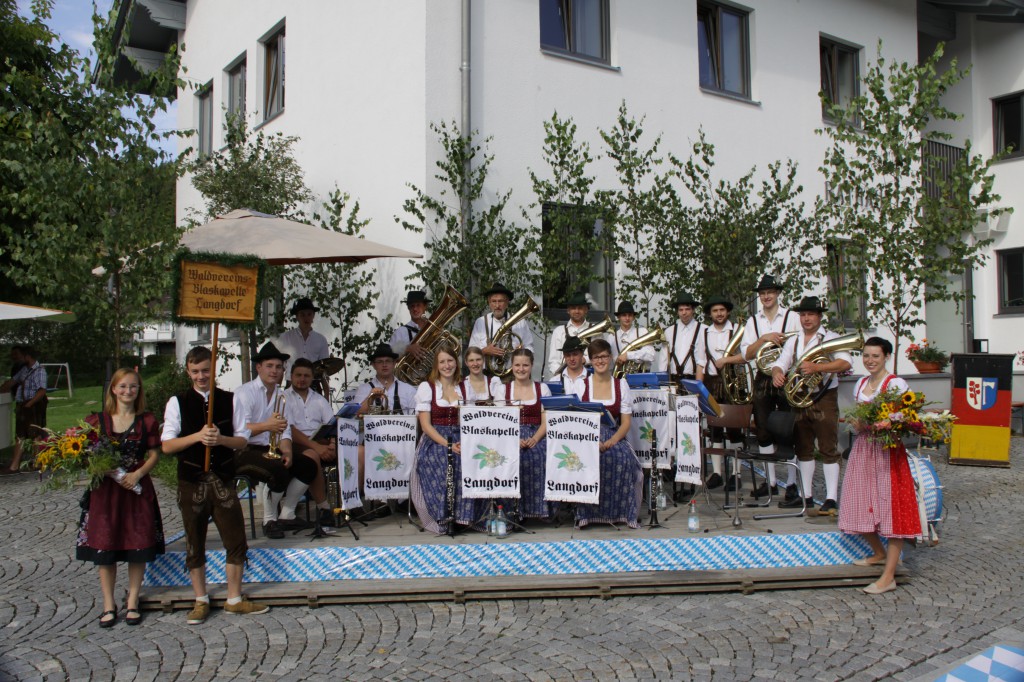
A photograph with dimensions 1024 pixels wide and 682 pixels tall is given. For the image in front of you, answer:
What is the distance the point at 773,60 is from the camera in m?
15.4

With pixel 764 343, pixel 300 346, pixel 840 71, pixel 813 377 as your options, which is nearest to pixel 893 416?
pixel 813 377

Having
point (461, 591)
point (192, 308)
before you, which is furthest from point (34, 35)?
point (461, 591)

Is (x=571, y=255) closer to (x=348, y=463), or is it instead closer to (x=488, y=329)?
(x=488, y=329)

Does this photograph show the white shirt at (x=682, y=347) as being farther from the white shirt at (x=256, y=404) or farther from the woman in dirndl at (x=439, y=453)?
the white shirt at (x=256, y=404)

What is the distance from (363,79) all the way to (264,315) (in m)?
4.43

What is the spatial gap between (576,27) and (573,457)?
808 cm

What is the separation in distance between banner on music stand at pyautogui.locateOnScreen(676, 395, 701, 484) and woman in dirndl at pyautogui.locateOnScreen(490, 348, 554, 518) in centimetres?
149

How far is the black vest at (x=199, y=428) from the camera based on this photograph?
6.03 meters

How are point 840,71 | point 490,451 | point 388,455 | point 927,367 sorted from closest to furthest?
1. point 490,451
2. point 388,455
3. point 927,367
4. point 840,71

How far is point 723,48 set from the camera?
15.0 m

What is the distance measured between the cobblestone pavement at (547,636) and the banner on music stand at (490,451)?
1248mm

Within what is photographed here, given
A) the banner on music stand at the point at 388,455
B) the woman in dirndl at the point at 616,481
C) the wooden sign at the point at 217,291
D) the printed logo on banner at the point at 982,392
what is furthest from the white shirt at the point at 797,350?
the printed logo on banner at the point at 982,392

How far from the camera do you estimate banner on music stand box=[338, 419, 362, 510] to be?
7.60m

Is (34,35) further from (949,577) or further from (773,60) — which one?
(949,577)
